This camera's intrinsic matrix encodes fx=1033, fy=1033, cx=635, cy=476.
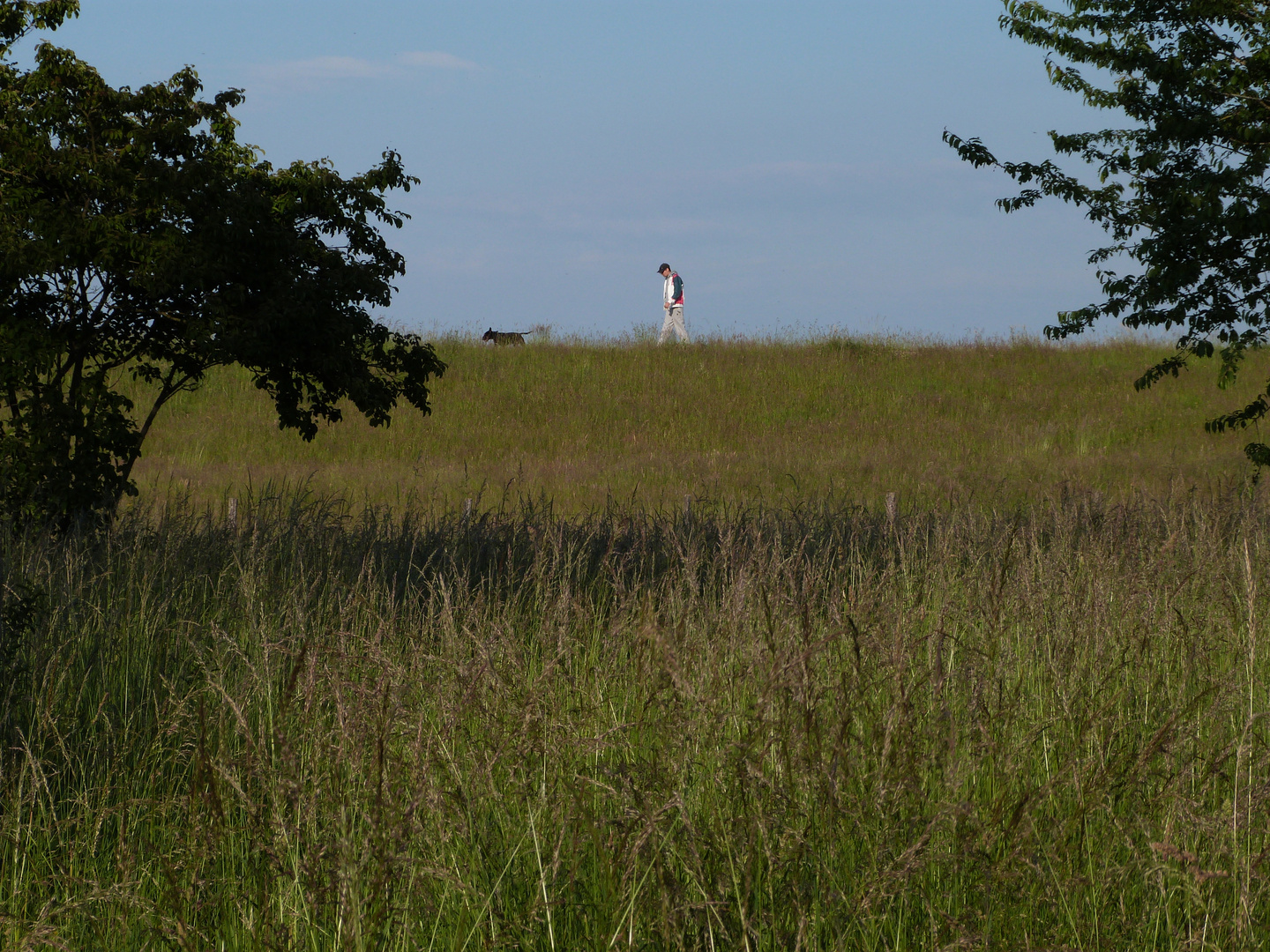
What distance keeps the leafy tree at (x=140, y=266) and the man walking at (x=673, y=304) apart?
21228 mm

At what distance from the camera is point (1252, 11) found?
941cm

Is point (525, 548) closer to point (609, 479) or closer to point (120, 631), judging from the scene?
point (120, 631)

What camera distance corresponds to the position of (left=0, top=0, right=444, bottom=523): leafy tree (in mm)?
8797

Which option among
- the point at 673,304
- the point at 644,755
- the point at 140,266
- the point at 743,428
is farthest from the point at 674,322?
the point at 644,755

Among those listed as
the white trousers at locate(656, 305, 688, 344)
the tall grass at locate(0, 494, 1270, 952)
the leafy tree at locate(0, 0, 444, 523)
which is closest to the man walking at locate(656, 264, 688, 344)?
the white trousers at locate(656, 305, 688, 344)

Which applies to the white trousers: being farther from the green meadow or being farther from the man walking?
the green meadow

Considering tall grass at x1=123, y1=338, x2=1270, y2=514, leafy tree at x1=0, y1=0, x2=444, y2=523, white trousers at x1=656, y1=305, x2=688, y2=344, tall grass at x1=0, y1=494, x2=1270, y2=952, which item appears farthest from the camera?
white trousers at x1=656, y1=305, x2=688, y2=344

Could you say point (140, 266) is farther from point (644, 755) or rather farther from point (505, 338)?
point (505, 338)

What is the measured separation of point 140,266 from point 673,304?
23233mm

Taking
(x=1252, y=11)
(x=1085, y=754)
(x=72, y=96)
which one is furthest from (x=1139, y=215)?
(x=72, y=96)

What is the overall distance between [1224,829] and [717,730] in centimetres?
139

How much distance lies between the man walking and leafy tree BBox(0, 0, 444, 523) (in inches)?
836

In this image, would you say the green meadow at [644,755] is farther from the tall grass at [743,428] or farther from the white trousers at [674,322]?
the white trousers at [674,322]

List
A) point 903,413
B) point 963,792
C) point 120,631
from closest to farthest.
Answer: point 963,792, point 120,631, point 903,413
